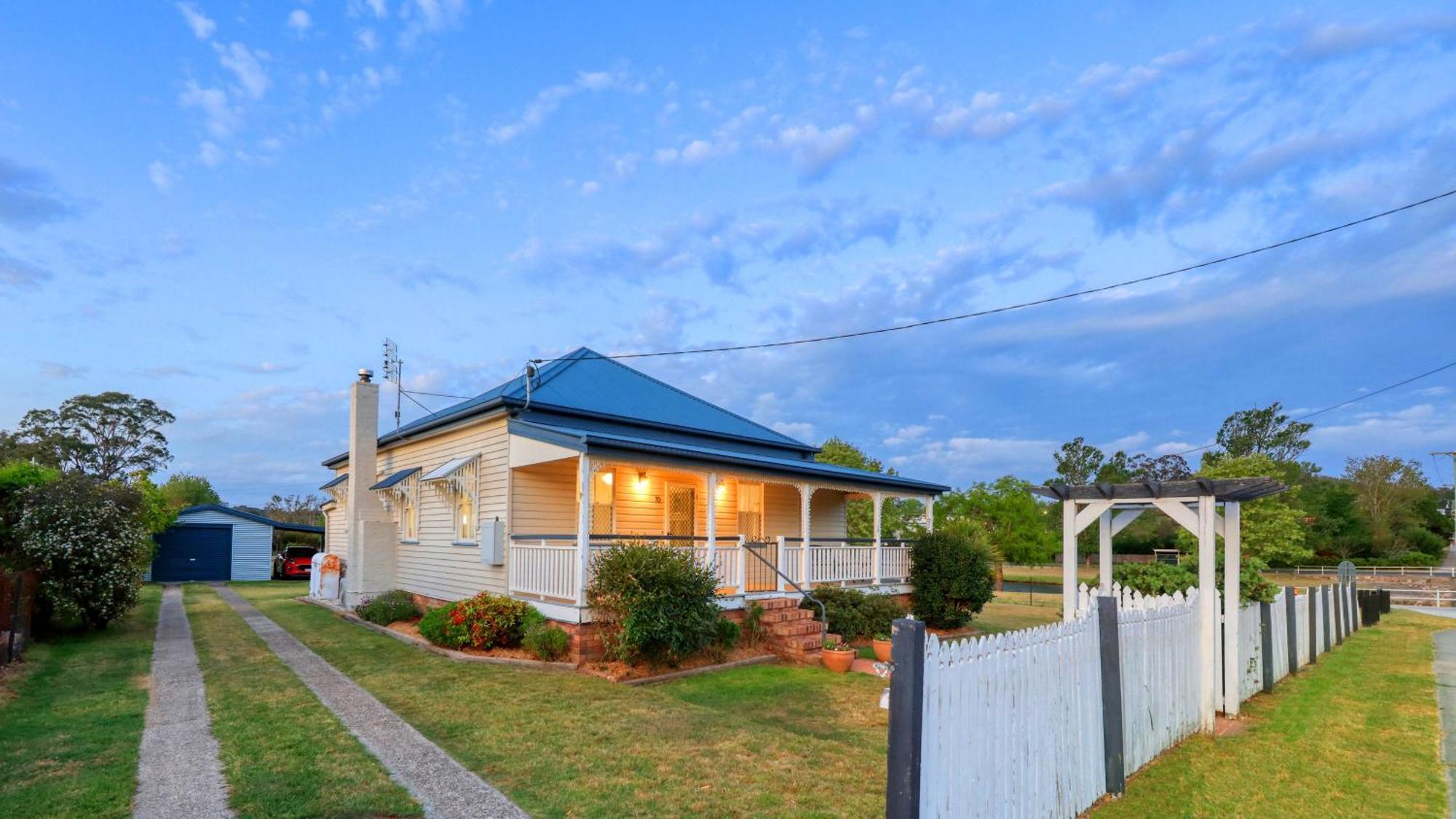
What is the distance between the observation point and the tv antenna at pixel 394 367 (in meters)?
19.6

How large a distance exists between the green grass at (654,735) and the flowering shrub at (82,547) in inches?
207

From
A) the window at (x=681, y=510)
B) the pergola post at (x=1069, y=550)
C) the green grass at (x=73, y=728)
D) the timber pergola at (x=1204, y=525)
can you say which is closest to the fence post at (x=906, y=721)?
the timber pergola at (x=1204, y=525)

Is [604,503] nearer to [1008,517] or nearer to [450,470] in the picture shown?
[450,470]

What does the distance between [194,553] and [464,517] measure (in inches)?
952

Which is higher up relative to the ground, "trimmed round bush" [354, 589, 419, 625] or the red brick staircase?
the red brick staircase

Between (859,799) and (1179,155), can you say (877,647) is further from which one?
(1179,155)

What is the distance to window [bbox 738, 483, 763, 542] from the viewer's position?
1792 cm

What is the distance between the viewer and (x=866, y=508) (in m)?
35.0

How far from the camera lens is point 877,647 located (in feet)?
41.5

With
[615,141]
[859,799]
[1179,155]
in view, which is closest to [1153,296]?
[1179,155]

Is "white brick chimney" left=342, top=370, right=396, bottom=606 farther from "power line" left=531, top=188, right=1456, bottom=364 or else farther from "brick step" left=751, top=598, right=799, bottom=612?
"brick step" left=751, top=598, right=799, bottom=612

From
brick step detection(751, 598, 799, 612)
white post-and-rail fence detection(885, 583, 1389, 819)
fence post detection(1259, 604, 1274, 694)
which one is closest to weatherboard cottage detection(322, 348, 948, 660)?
brick step detection(751, 598, 799, 612)

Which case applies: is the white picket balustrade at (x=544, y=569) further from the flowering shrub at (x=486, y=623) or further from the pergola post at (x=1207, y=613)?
the pergola post at (x=1207, y=613)

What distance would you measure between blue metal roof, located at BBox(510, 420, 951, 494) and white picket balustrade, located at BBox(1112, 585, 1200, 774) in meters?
6.81
